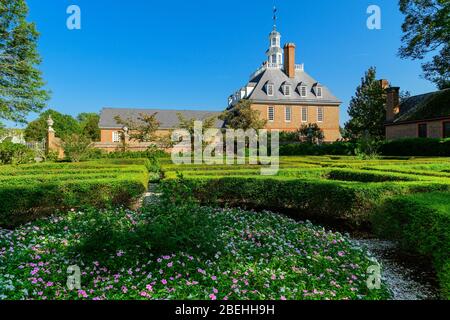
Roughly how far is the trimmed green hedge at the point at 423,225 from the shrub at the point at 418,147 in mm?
21002

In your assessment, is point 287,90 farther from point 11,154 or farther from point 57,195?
point 57,195

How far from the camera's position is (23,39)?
2362 cm

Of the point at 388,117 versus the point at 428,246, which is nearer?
the point at 428,246

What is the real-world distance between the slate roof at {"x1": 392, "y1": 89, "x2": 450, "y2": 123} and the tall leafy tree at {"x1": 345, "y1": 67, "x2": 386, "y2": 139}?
310 centimetres

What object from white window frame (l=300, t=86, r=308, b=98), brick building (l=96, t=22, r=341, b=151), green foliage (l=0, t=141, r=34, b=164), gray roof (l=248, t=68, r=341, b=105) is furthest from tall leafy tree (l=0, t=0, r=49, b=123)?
white window frame (l=300, t=86, r=308, b=98)

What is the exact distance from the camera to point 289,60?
4431 centimetres

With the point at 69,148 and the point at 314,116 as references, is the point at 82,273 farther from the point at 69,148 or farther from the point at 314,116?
the point at 314,116

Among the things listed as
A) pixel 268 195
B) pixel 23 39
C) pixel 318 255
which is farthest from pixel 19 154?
pixel 318 255

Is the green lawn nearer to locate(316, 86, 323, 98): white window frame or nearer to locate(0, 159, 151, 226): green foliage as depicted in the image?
locate(0, 159, 151, 226): green foliage

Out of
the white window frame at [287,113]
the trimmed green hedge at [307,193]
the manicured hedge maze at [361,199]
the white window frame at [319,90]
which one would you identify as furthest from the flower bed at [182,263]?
the white window frame at [319,90]

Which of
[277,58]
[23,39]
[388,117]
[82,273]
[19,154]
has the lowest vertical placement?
[82,273]

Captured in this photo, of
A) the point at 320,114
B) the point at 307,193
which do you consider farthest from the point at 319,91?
the point at 307,193

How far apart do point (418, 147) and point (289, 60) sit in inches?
992

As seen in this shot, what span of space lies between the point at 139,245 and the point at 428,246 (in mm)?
3994
